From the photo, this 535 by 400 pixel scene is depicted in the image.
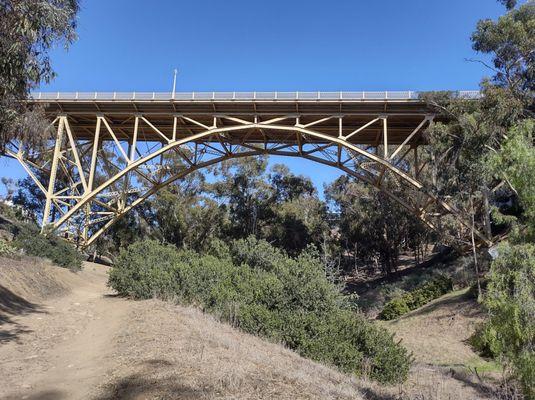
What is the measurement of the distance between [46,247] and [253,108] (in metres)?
14.3

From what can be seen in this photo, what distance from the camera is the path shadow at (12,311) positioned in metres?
8.88

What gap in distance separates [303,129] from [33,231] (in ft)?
50.9

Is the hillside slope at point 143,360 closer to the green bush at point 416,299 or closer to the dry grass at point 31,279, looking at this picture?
the dry grass at point 31,279

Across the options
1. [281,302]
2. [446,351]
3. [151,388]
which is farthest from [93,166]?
[151,388]

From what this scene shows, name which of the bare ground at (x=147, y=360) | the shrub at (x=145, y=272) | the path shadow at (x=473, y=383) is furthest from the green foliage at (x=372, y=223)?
the path shadow at (x=473, y=383)

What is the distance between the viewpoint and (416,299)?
23.1 metres

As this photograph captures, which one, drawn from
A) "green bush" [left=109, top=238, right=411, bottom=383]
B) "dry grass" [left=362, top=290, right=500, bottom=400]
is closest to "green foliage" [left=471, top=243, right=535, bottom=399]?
"dry grass" [left=362, top=290, right=500, bottom=400]

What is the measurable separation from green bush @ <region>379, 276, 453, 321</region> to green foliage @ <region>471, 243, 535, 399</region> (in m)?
16.0

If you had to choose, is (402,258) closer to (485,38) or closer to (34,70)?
(485,38)

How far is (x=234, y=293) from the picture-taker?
12242mm

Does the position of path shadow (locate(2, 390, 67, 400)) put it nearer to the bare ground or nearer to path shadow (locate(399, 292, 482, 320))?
the bare ground

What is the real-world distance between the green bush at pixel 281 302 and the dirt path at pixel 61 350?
1252 mm

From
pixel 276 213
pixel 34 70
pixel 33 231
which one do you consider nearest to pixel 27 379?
pixel 34 70

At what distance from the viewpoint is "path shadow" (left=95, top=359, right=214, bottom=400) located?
15.4ft
